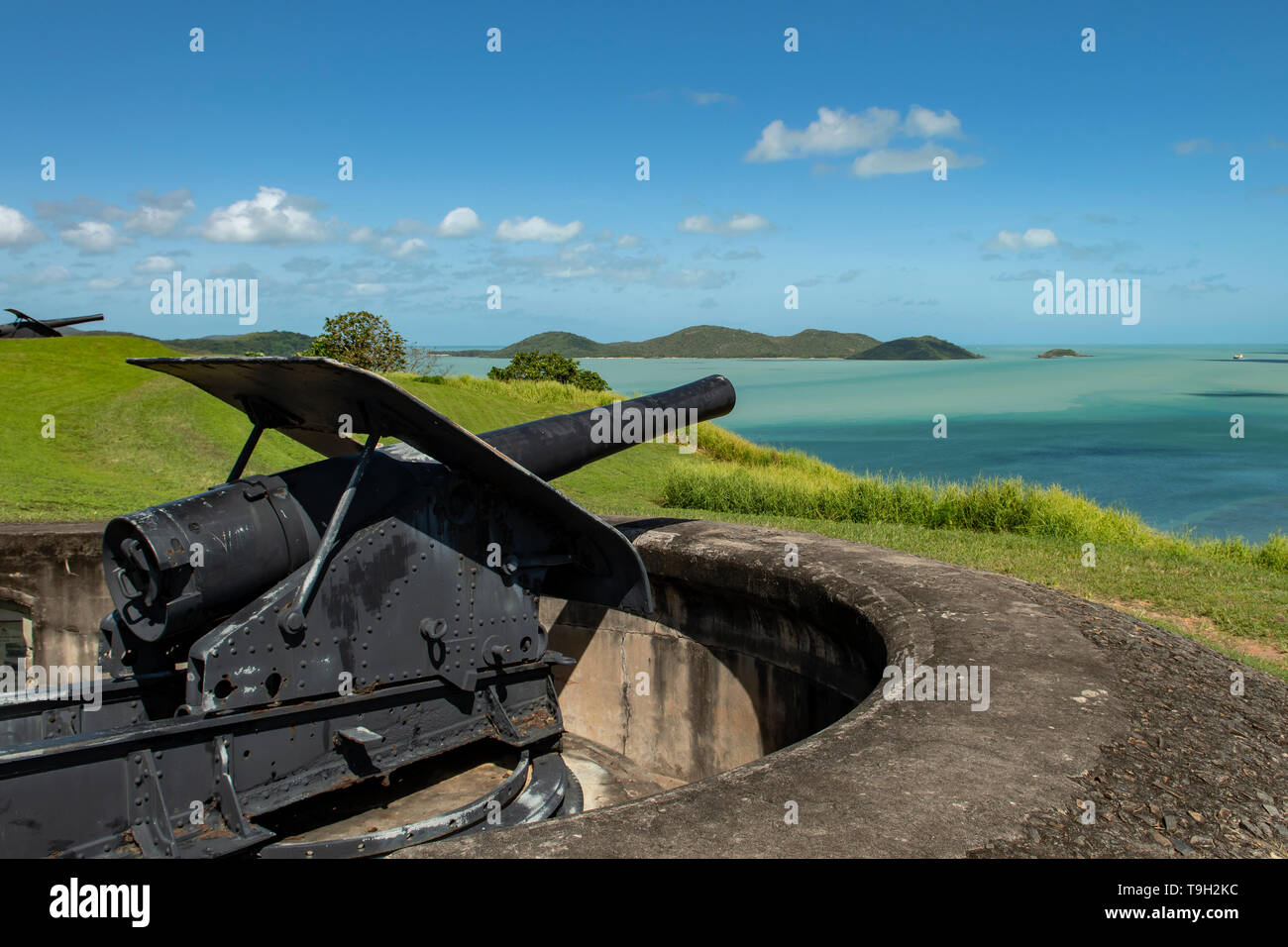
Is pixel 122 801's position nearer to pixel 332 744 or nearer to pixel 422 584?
pixel 332 744

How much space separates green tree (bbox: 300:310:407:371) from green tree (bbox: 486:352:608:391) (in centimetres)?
468

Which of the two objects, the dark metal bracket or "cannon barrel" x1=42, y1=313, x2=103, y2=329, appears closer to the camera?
the dark metal bracket

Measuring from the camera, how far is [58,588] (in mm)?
5555

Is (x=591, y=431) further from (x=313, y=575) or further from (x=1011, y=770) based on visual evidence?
(x=1011, y=770)

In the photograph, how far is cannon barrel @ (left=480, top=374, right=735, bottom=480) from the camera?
416 centimetres

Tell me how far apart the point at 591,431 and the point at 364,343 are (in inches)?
1172

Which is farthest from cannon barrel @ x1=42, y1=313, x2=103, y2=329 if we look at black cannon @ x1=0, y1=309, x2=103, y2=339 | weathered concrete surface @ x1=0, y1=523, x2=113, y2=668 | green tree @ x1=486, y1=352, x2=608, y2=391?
weathered concrete surface @ x1=0, y1=523, x2=113, y2=668

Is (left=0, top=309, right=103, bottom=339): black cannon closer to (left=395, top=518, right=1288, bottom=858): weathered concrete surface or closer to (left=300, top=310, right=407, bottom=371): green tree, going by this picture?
(left=300, top=310, right=407, bottom=371): green tree

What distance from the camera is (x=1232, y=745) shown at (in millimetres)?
2617

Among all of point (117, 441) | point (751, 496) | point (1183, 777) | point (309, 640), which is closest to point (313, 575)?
point (309, 640)

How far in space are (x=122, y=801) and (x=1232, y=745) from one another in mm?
3058

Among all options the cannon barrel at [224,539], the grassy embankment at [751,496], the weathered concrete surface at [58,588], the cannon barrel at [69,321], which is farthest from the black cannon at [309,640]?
the cannon barrel at [69,321]
